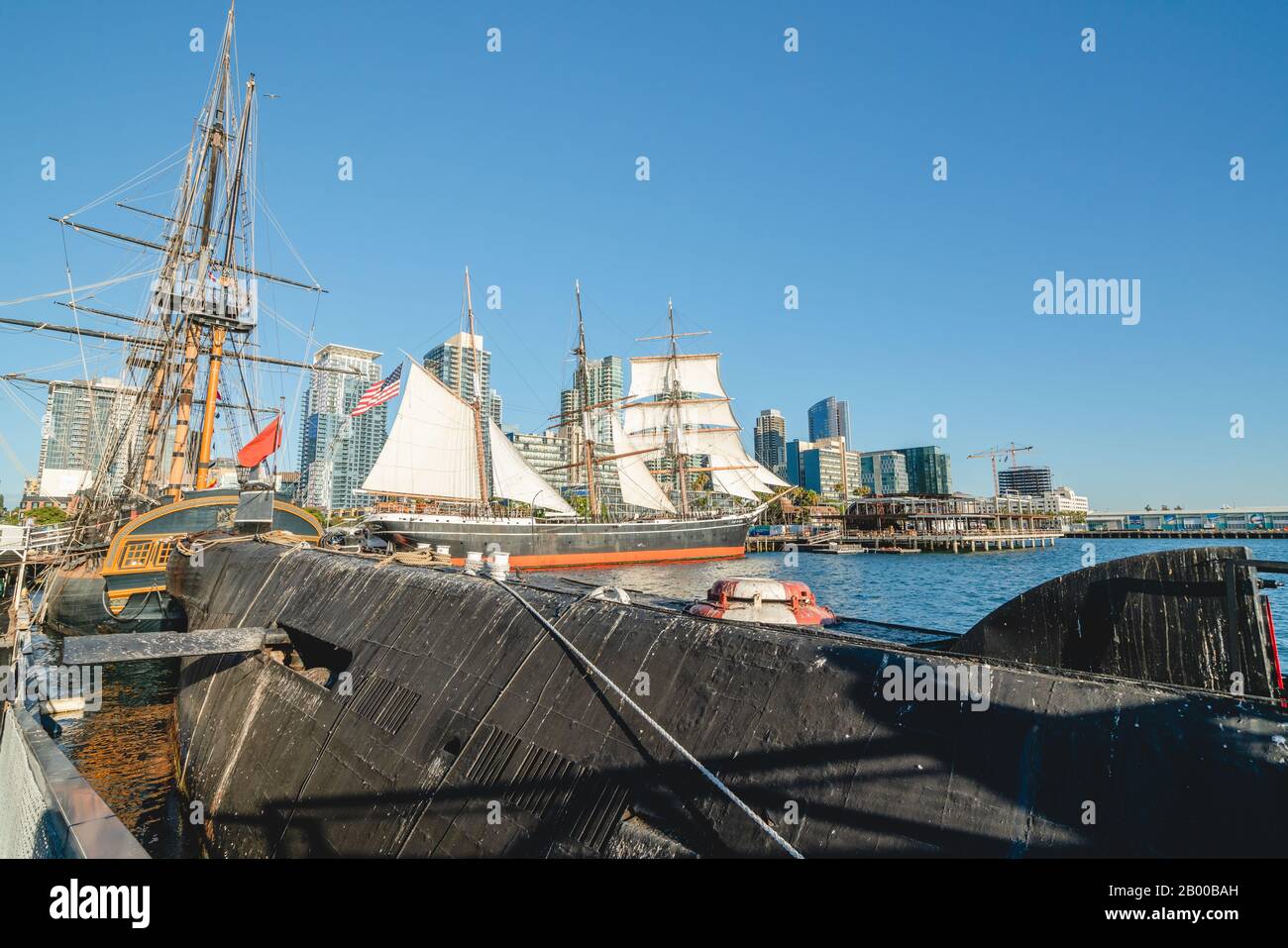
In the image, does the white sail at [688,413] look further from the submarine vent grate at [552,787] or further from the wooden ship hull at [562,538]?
the submarine vent grate at [552,787]

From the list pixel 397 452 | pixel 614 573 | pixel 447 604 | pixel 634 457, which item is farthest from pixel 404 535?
pixel 447 604

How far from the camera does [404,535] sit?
55.9 meters

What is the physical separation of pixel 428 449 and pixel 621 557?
23.4m

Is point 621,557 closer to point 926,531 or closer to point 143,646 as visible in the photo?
point 143,646

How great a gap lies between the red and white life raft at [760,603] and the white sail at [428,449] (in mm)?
51161

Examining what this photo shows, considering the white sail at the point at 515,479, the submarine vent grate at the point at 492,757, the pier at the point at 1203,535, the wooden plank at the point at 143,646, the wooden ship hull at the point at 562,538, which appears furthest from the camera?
the pier at the point at 1203,535

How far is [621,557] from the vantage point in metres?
67.9

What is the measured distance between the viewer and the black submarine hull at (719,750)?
398 centimetres

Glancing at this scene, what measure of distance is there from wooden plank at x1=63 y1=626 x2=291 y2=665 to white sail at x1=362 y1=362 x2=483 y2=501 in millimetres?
43695

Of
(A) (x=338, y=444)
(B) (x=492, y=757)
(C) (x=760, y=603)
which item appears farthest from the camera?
(A) (x=338, y=444)

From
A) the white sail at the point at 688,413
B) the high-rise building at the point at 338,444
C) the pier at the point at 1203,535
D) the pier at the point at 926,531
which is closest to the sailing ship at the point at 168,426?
the white sail at the point at 688,413

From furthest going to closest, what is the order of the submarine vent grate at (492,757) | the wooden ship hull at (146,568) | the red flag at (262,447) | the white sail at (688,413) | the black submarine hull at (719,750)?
1. the white sail at (688,413)
2. the red flag at (262,447)
3. the wooden ship hull at (146,568)
4. the submarine vent grate at (492,757)
5. the black submarine hull at (719,750)

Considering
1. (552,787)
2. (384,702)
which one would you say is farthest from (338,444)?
(552,787)

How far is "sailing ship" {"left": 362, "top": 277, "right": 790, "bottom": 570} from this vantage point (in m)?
57.1
